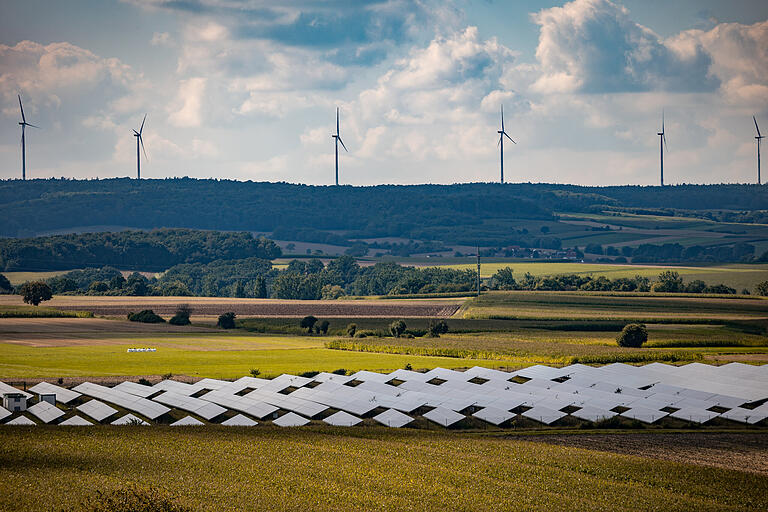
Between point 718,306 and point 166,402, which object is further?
point 718,306

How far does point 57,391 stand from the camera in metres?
72.8

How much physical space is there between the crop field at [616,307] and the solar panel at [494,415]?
63735mm

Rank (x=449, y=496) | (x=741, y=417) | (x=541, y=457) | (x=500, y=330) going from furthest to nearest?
(x=500, y=330), (x=741, y=417), (x=541, y=457), (x=449, y=496)

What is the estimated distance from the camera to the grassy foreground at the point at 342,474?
3912 centimetres

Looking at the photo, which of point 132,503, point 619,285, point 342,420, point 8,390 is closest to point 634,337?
point 342,420

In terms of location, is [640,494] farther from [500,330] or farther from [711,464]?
[500,330]

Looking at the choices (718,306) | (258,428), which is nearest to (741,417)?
(258,428)

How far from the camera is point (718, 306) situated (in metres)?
137

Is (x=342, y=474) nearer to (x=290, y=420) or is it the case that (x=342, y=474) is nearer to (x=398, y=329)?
(x=290, y=420)

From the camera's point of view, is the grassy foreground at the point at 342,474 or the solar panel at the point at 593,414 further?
the solar panel at the point at 593,414

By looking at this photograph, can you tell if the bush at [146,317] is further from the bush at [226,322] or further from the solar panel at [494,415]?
the solar panel at [494,415]

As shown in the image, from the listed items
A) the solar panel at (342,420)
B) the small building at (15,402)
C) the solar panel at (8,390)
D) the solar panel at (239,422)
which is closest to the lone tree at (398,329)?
the solar panel at (342,420)

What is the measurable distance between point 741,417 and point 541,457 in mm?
24491

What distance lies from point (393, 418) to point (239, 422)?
10.9 metres
